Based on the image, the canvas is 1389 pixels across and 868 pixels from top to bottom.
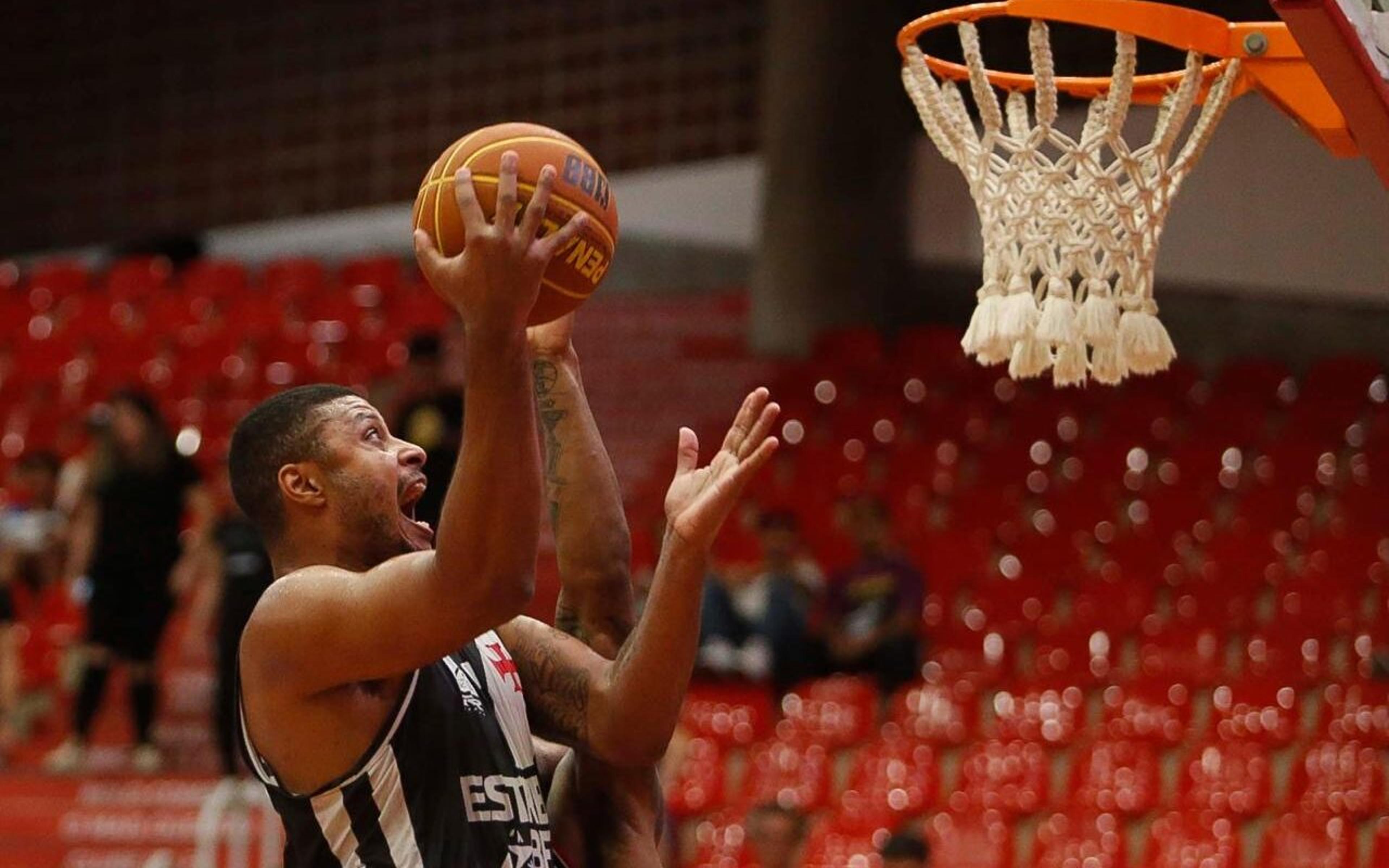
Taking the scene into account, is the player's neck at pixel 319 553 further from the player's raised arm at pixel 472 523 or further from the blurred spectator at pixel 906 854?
the blurred spectator at pixel 906 854

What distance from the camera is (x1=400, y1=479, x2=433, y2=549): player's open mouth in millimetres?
2902

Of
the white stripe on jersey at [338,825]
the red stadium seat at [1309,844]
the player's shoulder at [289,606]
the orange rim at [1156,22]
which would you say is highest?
the orange rim at [1156,22]

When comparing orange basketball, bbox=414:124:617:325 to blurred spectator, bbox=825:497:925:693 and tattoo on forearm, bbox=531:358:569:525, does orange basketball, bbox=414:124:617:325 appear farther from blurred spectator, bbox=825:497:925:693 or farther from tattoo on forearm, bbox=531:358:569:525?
blurred spectator, bbox=825:497:925:693

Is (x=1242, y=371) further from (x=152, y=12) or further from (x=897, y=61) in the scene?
(x=152, y=12)

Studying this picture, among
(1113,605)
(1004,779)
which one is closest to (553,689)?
(1004,779)

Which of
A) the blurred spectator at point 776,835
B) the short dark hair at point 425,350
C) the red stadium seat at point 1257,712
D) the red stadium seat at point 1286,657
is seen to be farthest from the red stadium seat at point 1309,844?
the short dark hair at point 425,350

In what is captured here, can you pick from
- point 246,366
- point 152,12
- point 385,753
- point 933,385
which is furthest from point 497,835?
point 152,12

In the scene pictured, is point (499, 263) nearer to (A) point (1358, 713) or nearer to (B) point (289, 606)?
(B) point (289, 606)

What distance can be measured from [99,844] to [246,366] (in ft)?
12.6

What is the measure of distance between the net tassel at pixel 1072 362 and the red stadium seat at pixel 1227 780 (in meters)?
3.73

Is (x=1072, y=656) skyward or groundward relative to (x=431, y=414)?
groundward

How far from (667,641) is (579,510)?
23.4 inches

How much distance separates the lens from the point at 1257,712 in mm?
7402

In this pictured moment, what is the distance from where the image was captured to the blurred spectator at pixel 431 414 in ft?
21.0
